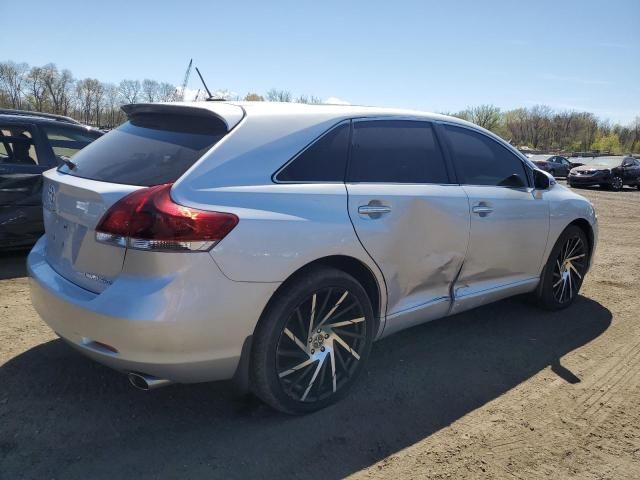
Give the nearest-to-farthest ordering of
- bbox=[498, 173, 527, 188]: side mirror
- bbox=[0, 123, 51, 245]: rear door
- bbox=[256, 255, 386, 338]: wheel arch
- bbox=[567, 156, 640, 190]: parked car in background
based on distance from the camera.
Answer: bbox=[256, 255, 386, 338]: wheel arch, bbox=[498, 173, 527, 188]: side mirror, bbox=[0, 123, 51, 245]: rear door, bbox=[567, 156, 640, 190]: parked car in background

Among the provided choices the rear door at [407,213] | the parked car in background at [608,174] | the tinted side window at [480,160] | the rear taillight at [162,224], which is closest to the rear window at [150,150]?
the rear taillight at [162,224]

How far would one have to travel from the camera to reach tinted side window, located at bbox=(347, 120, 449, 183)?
Answer: 10.1 ft

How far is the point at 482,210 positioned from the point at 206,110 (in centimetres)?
205

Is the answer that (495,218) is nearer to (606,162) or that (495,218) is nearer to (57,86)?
(606,162)

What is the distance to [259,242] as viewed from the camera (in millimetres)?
2434

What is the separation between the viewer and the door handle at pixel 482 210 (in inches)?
142

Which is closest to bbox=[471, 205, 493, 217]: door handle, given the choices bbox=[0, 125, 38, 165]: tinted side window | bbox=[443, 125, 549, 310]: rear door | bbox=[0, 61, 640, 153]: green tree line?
bbox=[443, 125, 549, 310]: rear door

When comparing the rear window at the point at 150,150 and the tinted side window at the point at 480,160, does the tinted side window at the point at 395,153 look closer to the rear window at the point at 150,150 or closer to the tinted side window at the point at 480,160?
the tinted side window at the point at 480,160

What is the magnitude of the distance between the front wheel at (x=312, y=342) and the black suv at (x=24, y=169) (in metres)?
3.87

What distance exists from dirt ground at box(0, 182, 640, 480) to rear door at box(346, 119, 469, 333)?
507 mm

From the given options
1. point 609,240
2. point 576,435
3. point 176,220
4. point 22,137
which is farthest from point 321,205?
point 609,240

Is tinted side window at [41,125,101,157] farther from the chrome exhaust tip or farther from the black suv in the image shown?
the chrome exhaust tip

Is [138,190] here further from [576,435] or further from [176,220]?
[576,435]

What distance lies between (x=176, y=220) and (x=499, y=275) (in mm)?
2698
